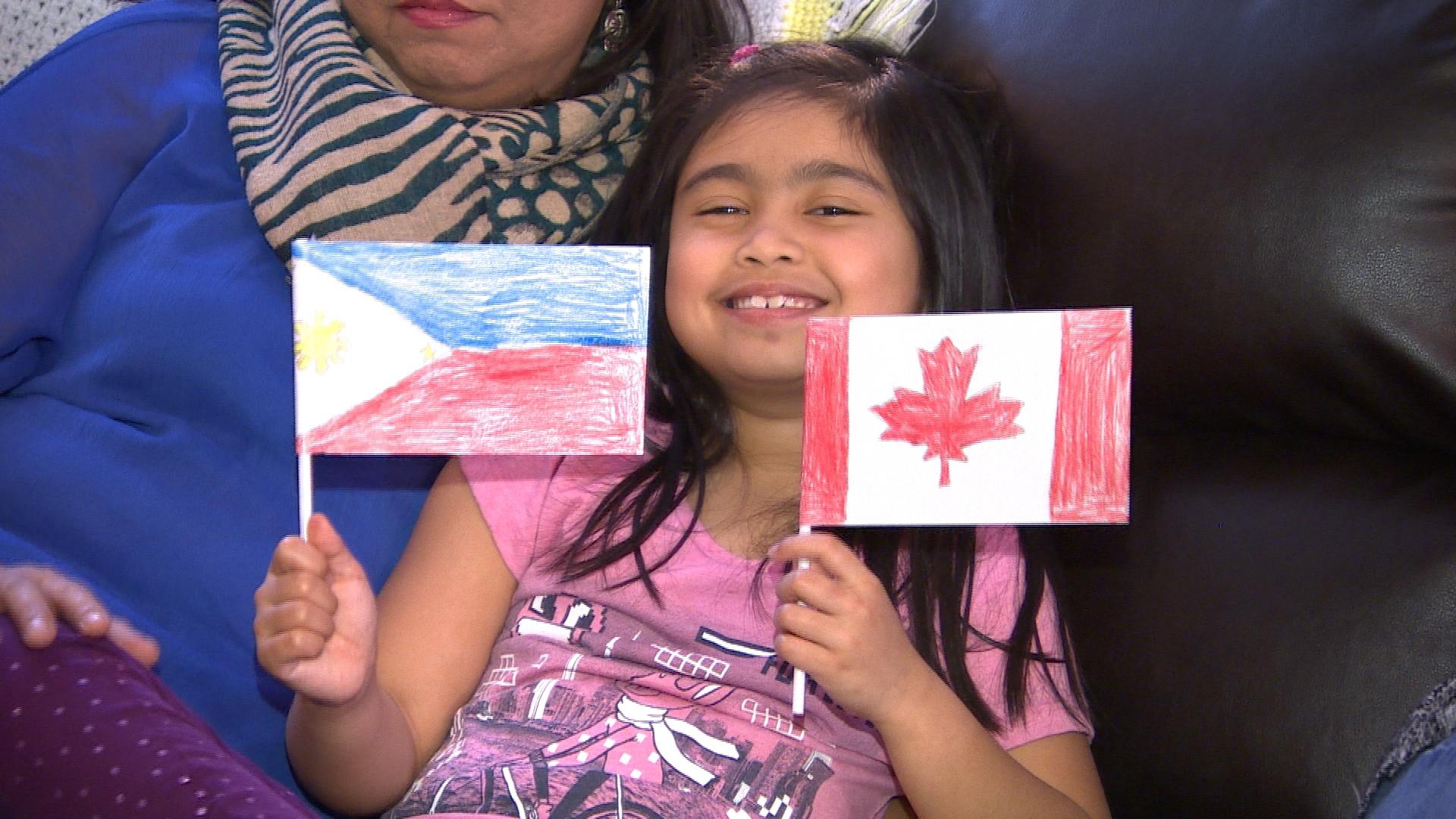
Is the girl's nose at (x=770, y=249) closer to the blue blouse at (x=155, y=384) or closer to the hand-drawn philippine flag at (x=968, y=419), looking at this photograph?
the hand-drawn philippine flag at (x=968, y=419)

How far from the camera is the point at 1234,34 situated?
3.51 ft

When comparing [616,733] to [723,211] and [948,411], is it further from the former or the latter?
[723,211]

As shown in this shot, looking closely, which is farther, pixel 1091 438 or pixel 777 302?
pixel 777 302

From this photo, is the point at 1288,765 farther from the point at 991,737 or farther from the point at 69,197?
the point at 69,197

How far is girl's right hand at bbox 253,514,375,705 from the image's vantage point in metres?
0.83

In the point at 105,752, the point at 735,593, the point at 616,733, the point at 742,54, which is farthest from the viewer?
the point at 742,54

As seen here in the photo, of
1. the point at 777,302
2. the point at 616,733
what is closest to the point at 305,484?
the point at 616,733

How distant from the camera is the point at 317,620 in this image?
834 millimetres

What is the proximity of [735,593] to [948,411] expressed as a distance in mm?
293

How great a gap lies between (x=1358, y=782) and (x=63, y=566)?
3.52 feet

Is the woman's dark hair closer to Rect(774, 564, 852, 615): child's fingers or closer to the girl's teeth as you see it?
the girl's teeth

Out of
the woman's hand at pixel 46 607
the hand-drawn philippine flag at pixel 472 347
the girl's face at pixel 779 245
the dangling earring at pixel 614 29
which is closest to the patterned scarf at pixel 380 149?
the dangling earring at pixel 614 29

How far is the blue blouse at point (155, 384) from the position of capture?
3.60ft

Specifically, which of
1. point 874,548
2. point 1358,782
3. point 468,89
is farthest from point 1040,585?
point 468,89
